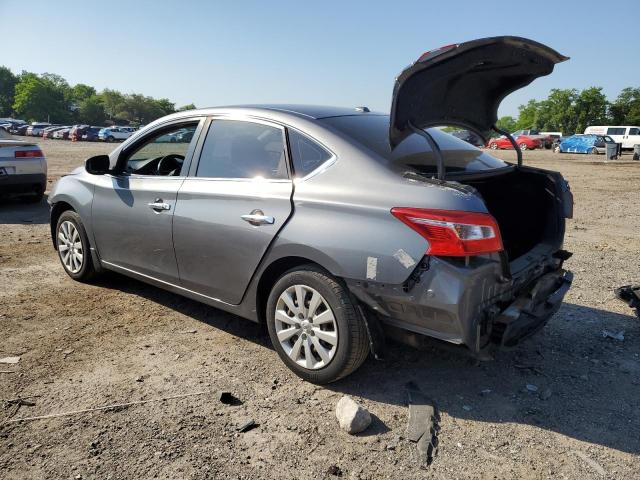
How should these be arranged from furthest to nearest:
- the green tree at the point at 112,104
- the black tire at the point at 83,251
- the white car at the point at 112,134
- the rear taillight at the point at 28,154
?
the green tree at the point at 112,104
the white car at the point at 112,134
the rear taillight at the point at 28,154
the black tire at the point at 83,251

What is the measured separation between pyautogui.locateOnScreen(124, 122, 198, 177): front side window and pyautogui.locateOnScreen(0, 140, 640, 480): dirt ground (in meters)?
1.19

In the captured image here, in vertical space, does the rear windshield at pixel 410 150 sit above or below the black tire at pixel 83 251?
above

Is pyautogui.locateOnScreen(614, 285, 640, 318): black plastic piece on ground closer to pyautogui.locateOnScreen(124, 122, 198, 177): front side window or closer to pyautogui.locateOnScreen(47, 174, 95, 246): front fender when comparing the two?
pyautogui.locateOnScreen(124, 122, 198, 177): front side window

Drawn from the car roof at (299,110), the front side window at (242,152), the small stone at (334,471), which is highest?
the car roof at (299,110)

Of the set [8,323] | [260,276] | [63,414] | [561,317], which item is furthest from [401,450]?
[8,323]

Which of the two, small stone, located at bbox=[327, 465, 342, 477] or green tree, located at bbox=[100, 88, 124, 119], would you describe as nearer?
small stone, located at bbox=[327, 465, 342, 477]

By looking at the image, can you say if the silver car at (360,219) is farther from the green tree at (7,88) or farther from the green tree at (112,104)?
the green tree at (7,88)

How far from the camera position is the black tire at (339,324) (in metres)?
2.93

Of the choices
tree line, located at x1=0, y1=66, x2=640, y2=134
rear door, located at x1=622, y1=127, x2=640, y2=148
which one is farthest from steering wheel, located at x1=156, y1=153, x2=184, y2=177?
tree line, located at x1=0, y1=66, x2=640, y2=134

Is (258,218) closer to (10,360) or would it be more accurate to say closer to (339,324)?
(339,324)

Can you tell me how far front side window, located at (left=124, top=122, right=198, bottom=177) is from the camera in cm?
403

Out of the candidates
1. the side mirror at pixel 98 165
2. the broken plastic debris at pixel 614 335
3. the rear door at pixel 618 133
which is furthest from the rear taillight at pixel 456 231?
the rear door at pixel 618 133

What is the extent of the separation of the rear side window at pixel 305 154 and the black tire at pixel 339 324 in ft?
2.02

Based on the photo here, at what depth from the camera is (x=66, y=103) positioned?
370 feet
